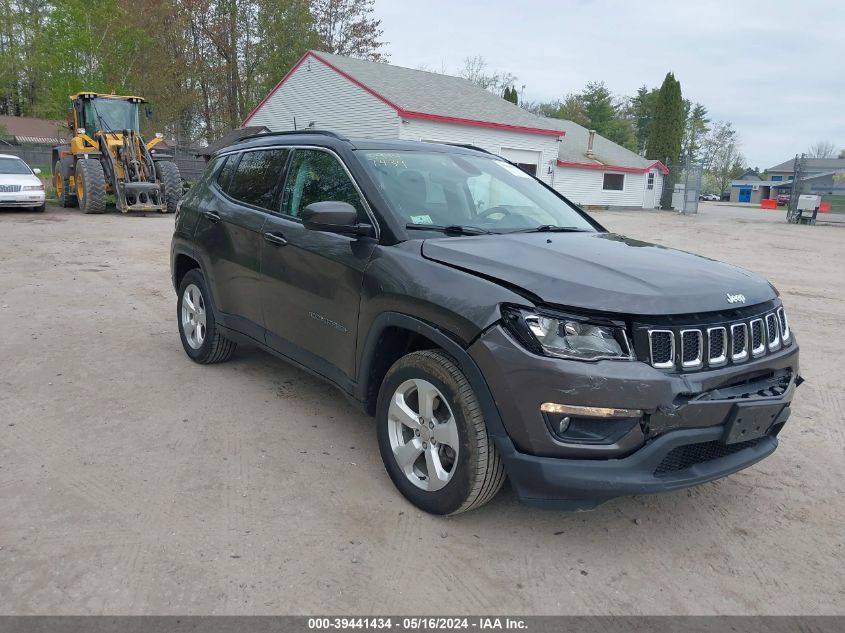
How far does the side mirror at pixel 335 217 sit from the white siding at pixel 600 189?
1234 inches

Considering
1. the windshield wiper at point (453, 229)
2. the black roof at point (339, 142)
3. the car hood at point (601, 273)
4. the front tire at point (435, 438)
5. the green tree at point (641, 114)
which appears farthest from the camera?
the green tree at point (641, 114)

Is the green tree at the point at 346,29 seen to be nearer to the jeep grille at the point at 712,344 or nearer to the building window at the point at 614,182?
the building window at the point at 614,182

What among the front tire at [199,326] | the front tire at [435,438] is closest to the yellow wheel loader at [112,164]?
the front tire at [199,326]

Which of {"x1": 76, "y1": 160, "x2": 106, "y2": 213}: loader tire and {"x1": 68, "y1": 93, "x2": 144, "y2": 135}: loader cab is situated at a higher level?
{"x1": 68, "y1": 93, "x2": 144, "y2": 135}: loader cab

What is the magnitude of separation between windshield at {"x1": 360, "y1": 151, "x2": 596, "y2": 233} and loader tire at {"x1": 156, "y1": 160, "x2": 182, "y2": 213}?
54.7 ft

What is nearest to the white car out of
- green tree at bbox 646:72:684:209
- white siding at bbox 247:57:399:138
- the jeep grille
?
white siding at bbox 247:57:399:138

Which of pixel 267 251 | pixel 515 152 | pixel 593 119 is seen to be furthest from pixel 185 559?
pixel 593 119

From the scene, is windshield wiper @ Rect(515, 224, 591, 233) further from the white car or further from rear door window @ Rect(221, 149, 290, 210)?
the white car

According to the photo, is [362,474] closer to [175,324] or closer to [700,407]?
[700,407]

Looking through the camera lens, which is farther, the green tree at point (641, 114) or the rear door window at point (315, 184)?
the green tree at point (641, 114)

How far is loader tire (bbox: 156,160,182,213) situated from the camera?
19234mm

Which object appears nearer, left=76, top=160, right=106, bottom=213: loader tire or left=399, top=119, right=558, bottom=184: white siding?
left=76, top=160, right=106, bottom=213: loader tire

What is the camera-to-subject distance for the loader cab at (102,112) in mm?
18969
